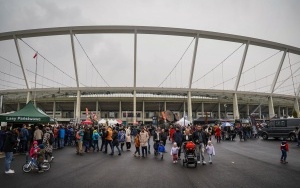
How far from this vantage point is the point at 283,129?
24.6m

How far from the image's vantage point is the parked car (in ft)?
77.5

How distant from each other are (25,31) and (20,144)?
27067 millimetres

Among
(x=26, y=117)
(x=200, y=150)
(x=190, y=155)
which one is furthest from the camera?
(x=26, y=117)

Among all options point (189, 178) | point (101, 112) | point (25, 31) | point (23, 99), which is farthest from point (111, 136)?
point (101, 112)

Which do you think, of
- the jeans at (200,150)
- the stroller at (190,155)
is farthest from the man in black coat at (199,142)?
the stroller at (190,155)

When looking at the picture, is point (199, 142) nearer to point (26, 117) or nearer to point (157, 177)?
point (157, 177)

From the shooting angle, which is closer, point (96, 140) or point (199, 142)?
point (199, 142)

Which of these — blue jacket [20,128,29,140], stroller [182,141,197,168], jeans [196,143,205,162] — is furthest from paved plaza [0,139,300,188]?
blue jacket [20,128,29,140]

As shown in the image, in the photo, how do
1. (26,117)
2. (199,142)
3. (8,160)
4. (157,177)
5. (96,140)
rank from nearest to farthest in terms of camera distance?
(157,177)
(8,160)
(199,142)
(96,140)
(26,117)

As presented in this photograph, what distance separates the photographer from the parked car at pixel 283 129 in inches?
930

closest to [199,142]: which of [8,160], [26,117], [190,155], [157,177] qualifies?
[190,155]

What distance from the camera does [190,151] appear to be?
11000 mm

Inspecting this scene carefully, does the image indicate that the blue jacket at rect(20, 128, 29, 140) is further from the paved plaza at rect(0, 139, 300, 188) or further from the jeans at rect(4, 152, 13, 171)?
the jeans at rect(4, 152, 13, 171)

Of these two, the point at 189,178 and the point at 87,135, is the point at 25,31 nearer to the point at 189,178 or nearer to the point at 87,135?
the point at 87,135
